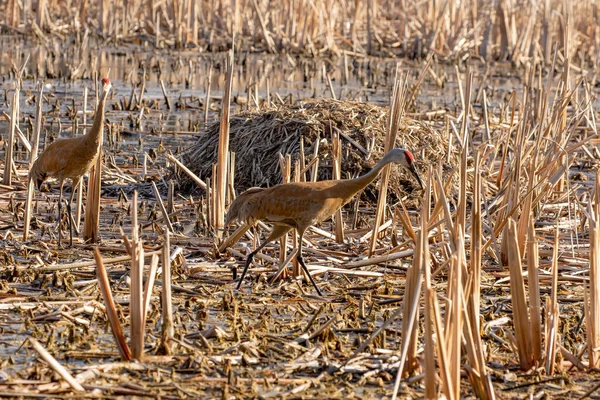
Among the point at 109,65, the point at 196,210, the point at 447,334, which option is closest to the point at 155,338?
the point at 447,334

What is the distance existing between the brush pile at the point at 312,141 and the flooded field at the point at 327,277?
18mm

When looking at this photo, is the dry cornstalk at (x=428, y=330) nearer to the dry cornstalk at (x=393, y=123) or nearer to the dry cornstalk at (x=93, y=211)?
the dry cornstalk at (x=393, y=123)

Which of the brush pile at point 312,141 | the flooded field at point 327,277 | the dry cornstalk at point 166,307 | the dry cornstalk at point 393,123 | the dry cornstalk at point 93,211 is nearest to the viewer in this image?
the flooded field at point 327,277

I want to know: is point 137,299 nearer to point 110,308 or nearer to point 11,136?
point 110,308

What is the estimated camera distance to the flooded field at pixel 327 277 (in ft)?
13.0

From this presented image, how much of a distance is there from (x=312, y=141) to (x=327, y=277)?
98.2 inches

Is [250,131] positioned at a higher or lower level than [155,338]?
higher

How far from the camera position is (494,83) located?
15234 mm

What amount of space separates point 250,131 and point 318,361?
4395 millimetres

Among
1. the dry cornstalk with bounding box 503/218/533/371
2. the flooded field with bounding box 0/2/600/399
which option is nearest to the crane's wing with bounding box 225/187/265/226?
the flooded field with bounding box 0/2/600/399

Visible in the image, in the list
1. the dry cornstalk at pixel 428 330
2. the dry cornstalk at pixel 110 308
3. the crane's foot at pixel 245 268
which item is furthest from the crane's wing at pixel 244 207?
the dry cornstalk at pixel 428 330

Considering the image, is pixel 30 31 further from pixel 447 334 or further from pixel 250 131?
pixel 447 334

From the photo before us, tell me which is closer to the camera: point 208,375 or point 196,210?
point 208,375

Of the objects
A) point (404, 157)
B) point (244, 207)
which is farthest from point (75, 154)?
point (404, 157)
